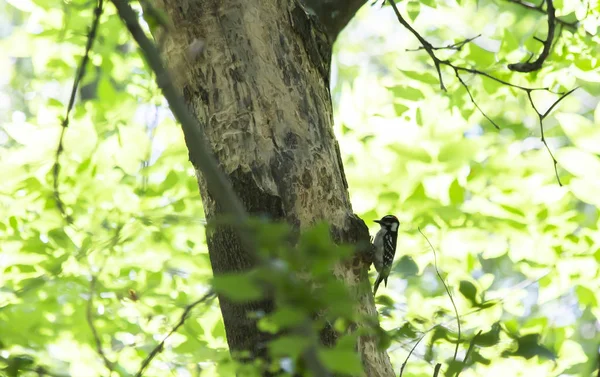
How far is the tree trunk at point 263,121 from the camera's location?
77.9 inches

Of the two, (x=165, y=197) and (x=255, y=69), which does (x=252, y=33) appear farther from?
(x=165, y=197)

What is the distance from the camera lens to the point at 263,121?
2.10m

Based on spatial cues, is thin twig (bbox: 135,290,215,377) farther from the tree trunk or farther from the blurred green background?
the blurred green background

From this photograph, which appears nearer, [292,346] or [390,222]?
[292,346]

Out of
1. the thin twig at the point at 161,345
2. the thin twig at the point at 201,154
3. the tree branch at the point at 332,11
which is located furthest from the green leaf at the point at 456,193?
the thin twig at the point at 201,154

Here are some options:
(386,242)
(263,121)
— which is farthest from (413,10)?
(263,121)

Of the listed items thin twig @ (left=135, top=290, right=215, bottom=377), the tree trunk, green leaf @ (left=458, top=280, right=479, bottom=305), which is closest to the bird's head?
the tree trunk

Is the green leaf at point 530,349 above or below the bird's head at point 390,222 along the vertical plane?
below

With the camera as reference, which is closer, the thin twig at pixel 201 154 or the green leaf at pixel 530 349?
the thin twig at pixel 201 154

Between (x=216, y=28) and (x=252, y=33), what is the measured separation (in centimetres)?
12

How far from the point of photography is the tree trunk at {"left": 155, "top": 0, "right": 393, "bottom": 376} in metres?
1.98

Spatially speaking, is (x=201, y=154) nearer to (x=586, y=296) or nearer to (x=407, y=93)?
(x=407, y=93)

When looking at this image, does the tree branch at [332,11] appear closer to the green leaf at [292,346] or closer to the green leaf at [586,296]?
the green leaf at [586,296]

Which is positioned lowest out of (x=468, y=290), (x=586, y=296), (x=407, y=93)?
(x=468, y=290)
